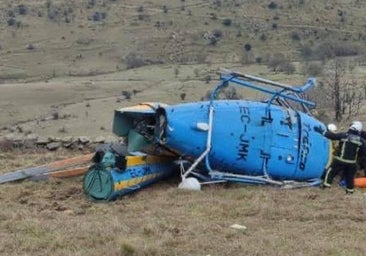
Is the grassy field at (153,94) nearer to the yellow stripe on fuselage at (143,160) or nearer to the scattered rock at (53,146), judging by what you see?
the scattered rock at (53,146)

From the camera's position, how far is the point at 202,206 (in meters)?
9.69

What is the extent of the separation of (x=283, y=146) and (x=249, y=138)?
0.58m

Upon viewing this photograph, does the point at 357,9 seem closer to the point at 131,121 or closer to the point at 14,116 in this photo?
the point at 14,116

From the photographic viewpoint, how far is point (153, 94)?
41375mm

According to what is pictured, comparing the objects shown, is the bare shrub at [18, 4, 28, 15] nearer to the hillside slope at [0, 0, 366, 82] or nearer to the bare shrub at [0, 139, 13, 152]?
the hillside slope at [0, 0, 366, 82]

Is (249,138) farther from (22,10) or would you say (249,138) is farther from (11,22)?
(22,10)

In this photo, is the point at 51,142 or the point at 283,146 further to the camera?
the point at 51,142

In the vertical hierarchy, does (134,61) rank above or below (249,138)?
below

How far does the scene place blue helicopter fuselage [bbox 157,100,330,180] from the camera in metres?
11.2

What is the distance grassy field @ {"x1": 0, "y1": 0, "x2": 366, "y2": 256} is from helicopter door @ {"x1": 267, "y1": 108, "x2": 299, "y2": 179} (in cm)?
75

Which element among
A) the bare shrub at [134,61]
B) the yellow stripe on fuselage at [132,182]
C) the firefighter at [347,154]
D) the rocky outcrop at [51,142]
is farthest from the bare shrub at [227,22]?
the yellow stripe on fuselage at [132,182]

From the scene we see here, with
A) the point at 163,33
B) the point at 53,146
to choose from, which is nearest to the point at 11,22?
the point at 163,33

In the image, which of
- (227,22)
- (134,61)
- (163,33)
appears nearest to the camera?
(134,61)

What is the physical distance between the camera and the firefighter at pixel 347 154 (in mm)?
11195
